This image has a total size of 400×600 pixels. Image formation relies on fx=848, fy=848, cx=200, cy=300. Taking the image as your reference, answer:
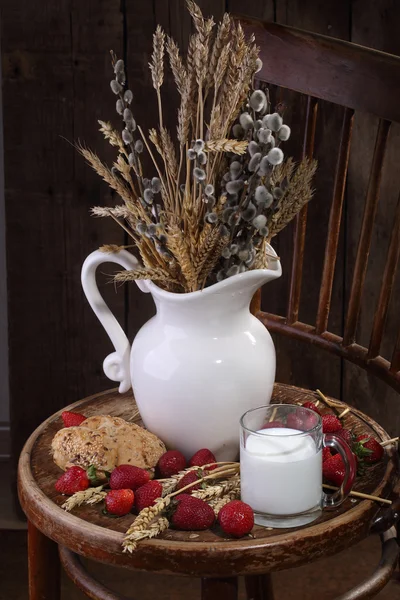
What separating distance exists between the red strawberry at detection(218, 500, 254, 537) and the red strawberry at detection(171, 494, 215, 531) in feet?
0.05

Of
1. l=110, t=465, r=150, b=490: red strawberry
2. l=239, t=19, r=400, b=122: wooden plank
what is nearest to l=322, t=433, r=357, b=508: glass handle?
l=110, t=465, r=150, b=490: red strawberry

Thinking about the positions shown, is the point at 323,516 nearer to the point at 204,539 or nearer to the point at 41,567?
the point at 204,539

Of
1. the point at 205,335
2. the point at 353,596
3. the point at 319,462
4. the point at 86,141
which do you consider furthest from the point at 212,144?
the point at 86,141

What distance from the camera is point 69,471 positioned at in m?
1.00

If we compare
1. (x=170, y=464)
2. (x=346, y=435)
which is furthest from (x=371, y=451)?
(x=170, y=464)

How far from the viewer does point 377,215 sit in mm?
1914

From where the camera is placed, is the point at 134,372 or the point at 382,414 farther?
the point at 382,414

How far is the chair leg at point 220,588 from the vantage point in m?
0.91

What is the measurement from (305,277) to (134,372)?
93cm

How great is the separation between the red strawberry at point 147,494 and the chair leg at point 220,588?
0.34ft


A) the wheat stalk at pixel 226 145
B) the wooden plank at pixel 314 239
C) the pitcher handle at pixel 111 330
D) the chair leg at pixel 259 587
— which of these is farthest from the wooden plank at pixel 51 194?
the wheat stalk at pixel 226 145

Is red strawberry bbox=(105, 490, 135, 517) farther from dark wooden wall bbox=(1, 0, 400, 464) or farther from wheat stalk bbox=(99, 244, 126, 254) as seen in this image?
dark wooden wall bbox=(1, 0, 400, 464)

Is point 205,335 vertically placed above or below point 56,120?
below

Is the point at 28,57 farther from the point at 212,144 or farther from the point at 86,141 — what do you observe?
the point at 212,144
